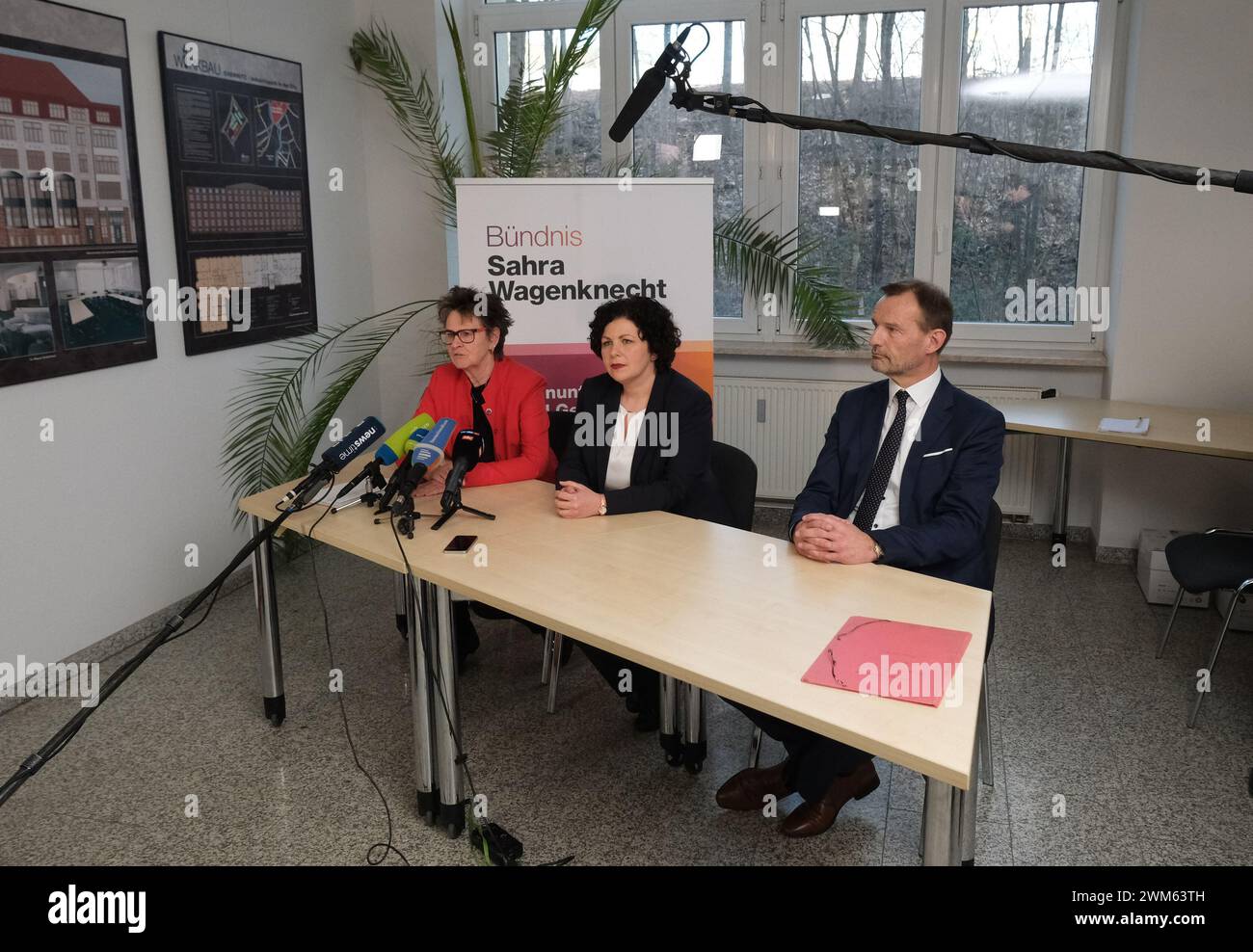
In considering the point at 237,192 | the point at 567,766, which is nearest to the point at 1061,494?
the point at 567,766

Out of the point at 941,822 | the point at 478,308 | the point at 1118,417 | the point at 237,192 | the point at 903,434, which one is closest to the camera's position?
the point at 941,822

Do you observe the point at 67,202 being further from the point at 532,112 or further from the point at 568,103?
the point at 568,103

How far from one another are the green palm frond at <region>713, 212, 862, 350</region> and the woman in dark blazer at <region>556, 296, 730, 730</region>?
193 cm

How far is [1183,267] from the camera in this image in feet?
15.3

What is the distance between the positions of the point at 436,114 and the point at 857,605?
13.0 feet

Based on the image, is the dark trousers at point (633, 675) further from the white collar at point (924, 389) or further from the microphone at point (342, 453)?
the white collar at point (924, 389)

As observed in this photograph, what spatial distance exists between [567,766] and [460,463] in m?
1.00

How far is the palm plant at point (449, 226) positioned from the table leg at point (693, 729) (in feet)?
7.41

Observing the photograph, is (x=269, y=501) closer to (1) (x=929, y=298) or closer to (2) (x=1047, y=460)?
(1) (x=929, y=298)

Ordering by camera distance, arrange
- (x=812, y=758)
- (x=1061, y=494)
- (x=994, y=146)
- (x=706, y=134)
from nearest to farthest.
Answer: (x=994, y=146)
(x=812, y=758)
(x=1061, y=494)
(x=706, y=134)

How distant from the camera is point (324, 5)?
5.20 meters
